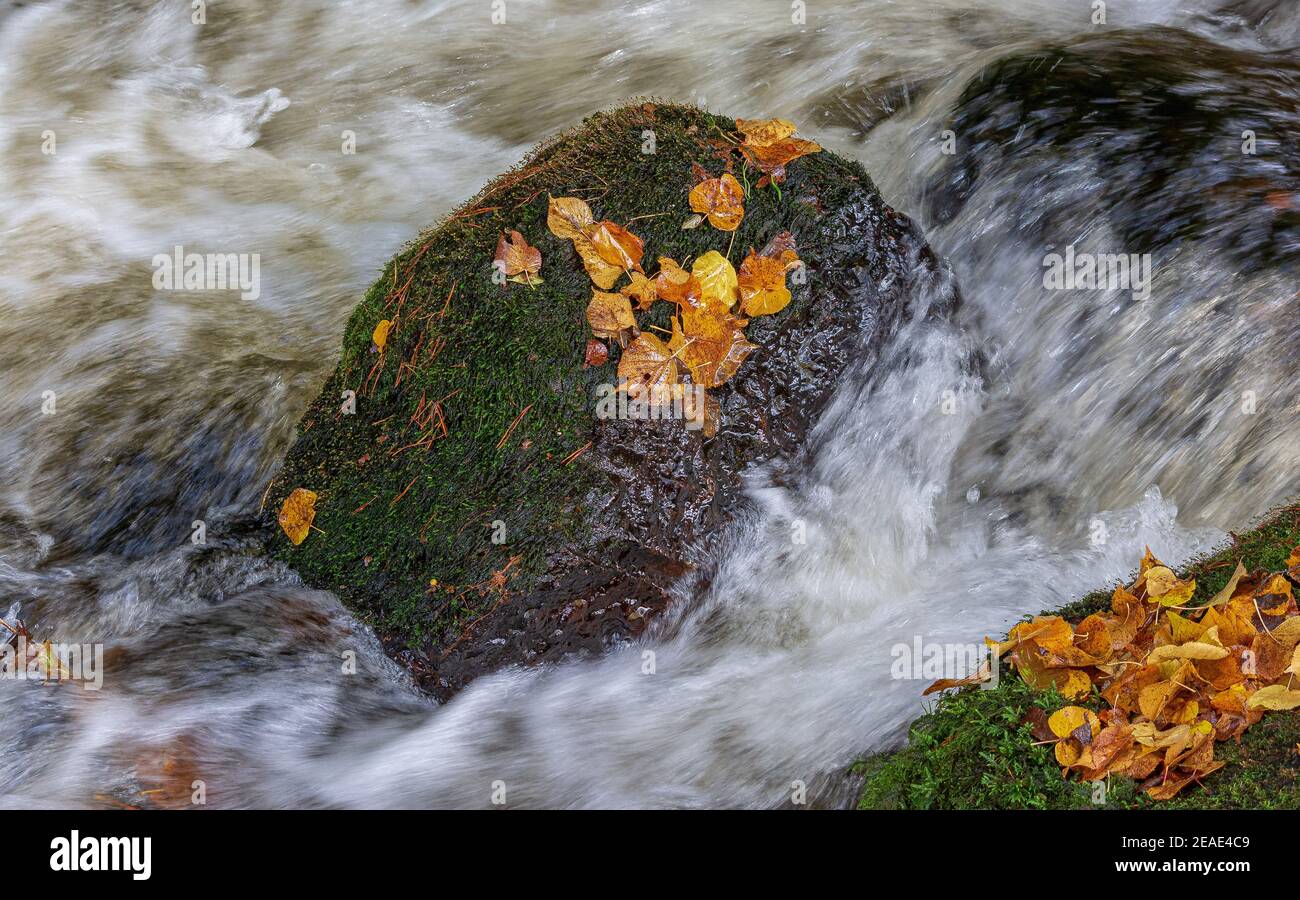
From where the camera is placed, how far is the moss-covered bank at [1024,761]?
3.08 meters

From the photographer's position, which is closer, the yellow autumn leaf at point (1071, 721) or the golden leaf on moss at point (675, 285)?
the yellow autumn leaf at point (1071, 721)

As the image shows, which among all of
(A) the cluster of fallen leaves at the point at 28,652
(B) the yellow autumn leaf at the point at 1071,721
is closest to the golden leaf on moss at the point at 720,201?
(B) the yellow autumn leaf at the point at 1071,721

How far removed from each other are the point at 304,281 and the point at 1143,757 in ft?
16.8

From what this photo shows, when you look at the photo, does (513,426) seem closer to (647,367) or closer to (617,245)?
(647,367)

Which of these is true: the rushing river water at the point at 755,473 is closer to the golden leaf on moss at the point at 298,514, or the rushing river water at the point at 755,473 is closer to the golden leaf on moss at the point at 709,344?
the golden leaf on moss at the point at 298,514

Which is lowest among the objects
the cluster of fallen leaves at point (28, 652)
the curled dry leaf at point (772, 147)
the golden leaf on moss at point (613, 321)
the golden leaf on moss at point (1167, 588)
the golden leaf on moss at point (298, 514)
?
the cluster of fallen leaves at point (28, 652)

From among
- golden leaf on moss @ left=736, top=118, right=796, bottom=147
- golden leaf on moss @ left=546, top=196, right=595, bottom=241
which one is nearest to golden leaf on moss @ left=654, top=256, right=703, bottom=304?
golden leaf on moss @ left=546, top=196, right=595, bottom=241

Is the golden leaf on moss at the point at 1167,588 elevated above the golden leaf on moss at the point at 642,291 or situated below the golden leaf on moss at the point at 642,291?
below

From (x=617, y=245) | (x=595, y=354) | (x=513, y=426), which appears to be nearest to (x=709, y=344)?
(x=595, y=354)

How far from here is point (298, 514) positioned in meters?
4.60

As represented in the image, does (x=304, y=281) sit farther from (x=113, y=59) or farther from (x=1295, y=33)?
(x=1295, y=33)

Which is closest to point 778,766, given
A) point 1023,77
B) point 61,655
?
point 61,655

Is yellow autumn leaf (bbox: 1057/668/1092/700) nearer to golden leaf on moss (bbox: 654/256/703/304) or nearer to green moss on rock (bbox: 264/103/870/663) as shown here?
green moss on rock (bbox: 264/103/870/663)

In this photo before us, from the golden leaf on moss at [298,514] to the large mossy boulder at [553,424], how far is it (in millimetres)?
39
